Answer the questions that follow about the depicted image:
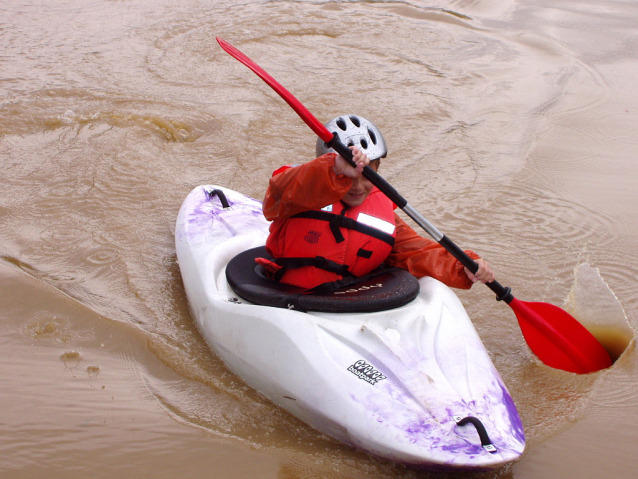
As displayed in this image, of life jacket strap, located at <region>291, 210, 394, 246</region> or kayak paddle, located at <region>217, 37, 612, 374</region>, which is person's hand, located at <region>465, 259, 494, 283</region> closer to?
kayak paddle, located at <region>217, 37, 612, 374</region>

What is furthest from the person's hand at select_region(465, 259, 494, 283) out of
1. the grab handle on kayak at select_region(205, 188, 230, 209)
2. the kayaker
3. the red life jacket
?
the grab handle on kayak at select_region(205, 188, 230, 209)

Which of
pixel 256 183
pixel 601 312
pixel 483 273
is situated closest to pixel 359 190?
pixel 483 273

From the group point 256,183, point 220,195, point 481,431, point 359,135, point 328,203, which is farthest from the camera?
point 256,183

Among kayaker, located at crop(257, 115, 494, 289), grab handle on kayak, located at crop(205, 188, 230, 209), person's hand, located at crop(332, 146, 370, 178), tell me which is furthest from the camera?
grab handle on kayak, located at crop(205, 188, 230, 209)

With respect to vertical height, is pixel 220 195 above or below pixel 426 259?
below

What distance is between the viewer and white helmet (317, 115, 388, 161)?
8.38ft

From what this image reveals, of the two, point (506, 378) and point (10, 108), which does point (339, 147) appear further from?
point (10, 108)

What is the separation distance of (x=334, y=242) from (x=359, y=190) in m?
0.25

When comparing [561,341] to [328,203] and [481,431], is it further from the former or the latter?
[328,203]

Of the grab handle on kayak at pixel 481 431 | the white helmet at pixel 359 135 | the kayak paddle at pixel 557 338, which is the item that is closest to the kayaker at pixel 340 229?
the white helmet at pixel 359 135

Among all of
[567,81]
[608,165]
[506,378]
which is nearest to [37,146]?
[506,378]

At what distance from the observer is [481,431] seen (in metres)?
2.09

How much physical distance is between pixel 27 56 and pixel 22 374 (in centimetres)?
530

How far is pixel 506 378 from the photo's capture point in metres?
2.89
